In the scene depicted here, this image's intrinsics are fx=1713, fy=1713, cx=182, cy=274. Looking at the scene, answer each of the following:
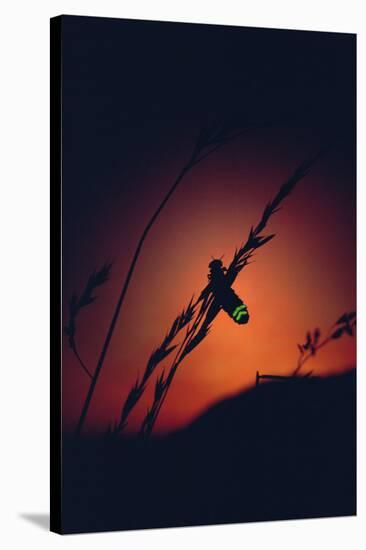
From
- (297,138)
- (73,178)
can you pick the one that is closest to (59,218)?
(73,178)

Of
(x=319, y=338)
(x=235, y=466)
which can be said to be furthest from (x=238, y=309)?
(x=235, y=466)

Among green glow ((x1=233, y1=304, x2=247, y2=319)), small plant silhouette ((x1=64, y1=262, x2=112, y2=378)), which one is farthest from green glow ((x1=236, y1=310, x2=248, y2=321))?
small plant silhouette ((x1=64, y1=262, x2=112, y2=378))

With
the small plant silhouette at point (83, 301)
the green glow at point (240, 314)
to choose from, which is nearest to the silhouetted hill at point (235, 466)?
the green glow at point (240, 314)

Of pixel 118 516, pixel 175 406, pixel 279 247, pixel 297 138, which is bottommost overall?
pixel 118 516

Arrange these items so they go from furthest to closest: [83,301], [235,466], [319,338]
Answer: [319,338] → [235,466] → [83,301]

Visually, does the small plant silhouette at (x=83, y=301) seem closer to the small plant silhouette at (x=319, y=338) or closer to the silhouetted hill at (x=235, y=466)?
the silhouetted hill at (x=235, y=466)

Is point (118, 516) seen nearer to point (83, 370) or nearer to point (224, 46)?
point (83, 370)

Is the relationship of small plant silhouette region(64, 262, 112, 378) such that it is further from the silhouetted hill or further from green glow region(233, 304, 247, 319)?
green glow region(233, 304, 247, 319)

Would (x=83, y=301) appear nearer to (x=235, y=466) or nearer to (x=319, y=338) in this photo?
(x=235, y=466)
